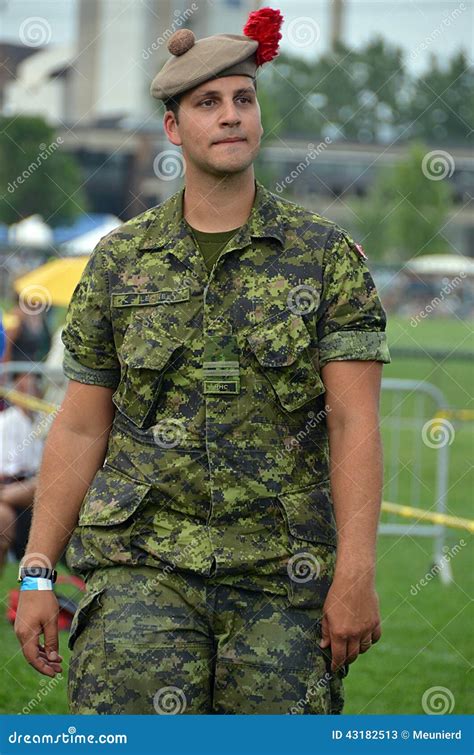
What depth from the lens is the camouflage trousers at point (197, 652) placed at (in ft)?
11.3

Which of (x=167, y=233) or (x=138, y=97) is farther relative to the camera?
(x=138, y=97)

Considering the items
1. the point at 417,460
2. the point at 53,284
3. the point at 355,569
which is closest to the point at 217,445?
the point at 355,569

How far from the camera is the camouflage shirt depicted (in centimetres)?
356

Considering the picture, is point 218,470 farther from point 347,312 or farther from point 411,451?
point 411,451

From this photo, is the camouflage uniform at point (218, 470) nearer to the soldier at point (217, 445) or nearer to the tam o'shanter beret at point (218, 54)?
the soldier at point (217, 445)

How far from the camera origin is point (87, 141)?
56844mm

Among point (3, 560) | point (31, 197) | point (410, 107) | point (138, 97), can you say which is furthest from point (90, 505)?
point (410, 107)

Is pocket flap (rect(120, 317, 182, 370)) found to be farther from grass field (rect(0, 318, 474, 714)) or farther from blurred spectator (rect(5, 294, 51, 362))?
blurred spectator (rect(5, 294, 51, 362))

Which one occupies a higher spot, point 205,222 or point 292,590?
point 205,222

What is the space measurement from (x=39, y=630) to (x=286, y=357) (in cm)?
96

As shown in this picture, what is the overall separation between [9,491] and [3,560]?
0.44m

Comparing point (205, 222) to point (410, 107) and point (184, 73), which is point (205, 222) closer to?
point (184, 73)

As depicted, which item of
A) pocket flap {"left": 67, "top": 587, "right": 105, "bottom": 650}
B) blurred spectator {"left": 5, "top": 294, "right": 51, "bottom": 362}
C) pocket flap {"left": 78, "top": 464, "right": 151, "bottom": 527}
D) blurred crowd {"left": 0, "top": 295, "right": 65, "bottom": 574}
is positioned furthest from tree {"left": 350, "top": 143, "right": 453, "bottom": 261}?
pocket flap {"left": 67, "top": 587, "right": 105, "bottom": 650}

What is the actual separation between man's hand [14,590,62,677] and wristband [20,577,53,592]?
0.01 metres
